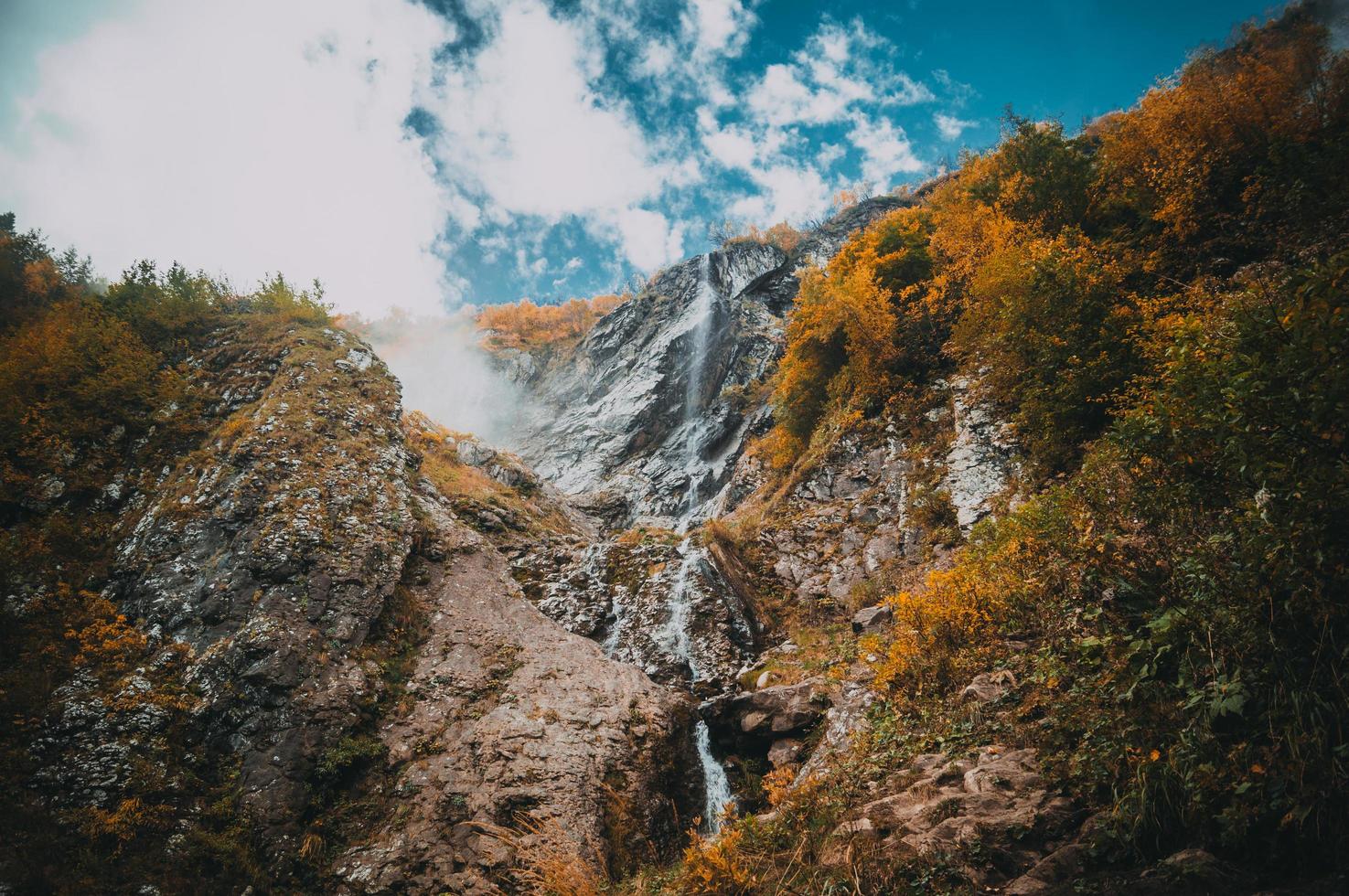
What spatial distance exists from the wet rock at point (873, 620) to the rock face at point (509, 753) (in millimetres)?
4671

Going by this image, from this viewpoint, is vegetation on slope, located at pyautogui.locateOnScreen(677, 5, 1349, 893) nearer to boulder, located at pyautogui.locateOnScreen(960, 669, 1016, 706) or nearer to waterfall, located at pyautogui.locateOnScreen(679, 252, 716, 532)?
boulder, located at pyautogui.locateOnScreen(960, 669, 1016, 706)

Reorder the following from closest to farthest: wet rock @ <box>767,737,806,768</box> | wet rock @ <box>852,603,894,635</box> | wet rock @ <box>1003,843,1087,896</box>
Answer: wet rock @ <box>1003,843,1087,896</box> < wet rock @ <box>767,737,806,768</box> < wet rock @ <box>852,603,894,635</box>

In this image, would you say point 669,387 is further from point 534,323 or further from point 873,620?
point 873,620

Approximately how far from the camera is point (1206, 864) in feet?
10.3

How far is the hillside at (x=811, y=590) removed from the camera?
4188mm

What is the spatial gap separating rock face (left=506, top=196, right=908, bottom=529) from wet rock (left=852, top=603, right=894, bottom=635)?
24.2 m

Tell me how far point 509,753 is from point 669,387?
134 feet

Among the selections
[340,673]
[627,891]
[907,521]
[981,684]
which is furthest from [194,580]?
[907,521]

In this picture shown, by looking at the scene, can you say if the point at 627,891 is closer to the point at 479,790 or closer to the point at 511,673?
the point at 479,790

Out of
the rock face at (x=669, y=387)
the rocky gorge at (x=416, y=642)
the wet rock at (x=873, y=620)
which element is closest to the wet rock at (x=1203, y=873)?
the rocky gorge at (x=416, y=642)

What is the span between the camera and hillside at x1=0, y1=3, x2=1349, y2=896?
4.19 metres

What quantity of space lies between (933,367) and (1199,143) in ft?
29.1

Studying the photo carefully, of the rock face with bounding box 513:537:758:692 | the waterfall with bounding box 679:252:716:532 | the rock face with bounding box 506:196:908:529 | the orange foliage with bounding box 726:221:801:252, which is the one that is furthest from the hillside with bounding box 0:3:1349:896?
the orange foliage with bounding box 726:221:801:252

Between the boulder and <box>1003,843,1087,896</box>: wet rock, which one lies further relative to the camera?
the boulder
